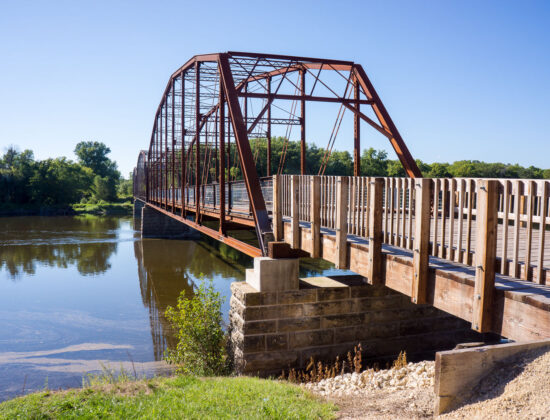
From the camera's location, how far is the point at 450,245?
5.70m

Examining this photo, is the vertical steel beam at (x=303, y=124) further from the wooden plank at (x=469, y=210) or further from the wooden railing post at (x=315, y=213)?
the wooden plank at (x=469, y=210)

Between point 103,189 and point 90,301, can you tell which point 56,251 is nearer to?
point 90,301

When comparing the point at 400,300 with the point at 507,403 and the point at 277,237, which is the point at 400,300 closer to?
the point at 277,237

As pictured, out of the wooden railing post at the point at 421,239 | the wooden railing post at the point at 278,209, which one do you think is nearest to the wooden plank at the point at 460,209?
the wooden railing post at the point at 421,239

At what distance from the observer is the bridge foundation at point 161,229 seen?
43188 millimetres

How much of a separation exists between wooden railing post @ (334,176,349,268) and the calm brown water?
6.32 meters

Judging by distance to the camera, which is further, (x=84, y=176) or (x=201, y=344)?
(x=84, y=176)

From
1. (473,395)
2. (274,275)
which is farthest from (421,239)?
(274,275)

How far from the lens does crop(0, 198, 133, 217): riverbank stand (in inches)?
3118

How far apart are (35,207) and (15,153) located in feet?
74.4

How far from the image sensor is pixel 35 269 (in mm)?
26219

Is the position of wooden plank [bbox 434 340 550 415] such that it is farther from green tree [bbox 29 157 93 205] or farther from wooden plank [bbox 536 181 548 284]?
green tree [bbox 29 157 93 205]

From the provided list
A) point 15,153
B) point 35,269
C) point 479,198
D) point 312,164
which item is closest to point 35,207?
point 15,153

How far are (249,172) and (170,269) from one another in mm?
17162
